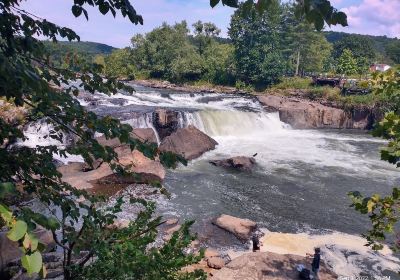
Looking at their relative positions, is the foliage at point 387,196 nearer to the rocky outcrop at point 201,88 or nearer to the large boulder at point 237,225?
the large boulder at point 237,225

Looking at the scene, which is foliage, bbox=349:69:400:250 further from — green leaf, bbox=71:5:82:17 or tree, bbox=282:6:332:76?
tree, bbox=282:6:332:76

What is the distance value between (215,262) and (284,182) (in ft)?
28.1

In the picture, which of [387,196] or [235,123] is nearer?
[387,196]

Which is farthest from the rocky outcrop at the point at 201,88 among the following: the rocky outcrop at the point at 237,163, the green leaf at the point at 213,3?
the green leaf at the point at 213,3

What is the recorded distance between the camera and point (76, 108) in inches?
113

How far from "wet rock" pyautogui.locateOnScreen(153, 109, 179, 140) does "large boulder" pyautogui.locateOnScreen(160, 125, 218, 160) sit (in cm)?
217

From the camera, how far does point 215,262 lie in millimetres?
10047

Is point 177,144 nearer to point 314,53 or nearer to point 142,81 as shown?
point 142,81

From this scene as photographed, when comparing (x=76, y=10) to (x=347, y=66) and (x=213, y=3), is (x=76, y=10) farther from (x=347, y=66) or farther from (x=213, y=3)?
(x=347, y=66)

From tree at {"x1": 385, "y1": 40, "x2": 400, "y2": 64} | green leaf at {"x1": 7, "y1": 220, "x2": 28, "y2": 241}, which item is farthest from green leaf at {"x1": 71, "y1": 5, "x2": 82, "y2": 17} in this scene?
tree at {"x1": 385, "y1": 40, "x2": 400, "y2": 64}

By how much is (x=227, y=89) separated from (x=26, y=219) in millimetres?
44973

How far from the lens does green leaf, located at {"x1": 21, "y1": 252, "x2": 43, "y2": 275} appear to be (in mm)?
1283

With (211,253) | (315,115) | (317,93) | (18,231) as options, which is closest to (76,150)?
(18,231)

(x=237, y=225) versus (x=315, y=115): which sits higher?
(x=315, y=115)
